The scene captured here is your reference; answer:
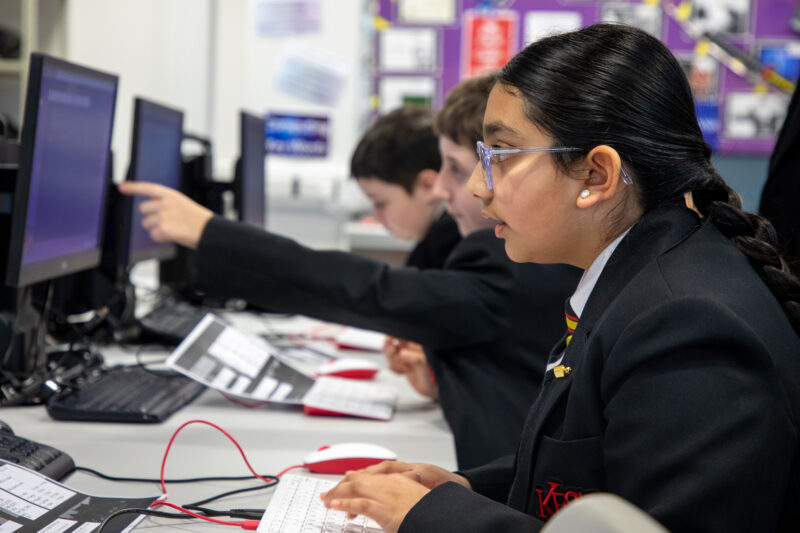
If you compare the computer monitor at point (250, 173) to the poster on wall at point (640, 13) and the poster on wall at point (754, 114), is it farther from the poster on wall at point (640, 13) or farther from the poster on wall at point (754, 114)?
the poster on wall at point (754, 114)

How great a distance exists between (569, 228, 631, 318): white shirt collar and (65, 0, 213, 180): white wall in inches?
100

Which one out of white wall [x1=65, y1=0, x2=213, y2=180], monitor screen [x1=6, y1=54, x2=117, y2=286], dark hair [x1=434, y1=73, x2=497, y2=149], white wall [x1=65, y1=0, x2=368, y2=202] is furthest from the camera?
white wall [x1=65, y1=0, x2=368, y2=202]

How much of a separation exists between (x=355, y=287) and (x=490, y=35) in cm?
269

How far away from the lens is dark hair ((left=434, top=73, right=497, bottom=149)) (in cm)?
157

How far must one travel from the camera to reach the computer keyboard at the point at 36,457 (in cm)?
102

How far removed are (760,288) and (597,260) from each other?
18cm

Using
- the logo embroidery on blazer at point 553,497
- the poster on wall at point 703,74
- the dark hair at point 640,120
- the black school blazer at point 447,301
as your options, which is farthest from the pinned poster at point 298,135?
the logo embroidery on blazer at point 553,497

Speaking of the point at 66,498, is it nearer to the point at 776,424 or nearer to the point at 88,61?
the point at 776,424

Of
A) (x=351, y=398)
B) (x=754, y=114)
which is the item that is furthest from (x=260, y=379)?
(x=754, y=114)

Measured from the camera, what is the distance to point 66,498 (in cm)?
94

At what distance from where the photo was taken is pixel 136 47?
3.34 m

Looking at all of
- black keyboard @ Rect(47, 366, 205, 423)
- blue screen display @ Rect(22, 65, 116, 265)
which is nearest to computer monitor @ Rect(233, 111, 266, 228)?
blue screen display @ Rect(22, 65, 116, 265)

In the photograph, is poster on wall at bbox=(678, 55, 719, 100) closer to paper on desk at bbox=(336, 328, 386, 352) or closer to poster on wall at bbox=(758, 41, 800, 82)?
poster on wall at bbox=(758, 41, 800, 82)

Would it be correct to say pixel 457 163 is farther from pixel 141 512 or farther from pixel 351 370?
pixel 141 512
